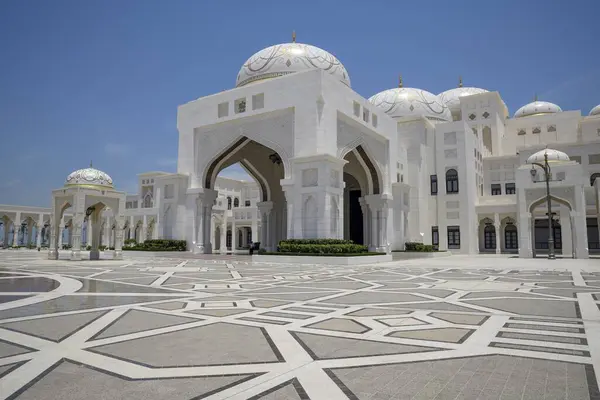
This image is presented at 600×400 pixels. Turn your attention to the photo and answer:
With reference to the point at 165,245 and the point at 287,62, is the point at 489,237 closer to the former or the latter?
the point at 287,62

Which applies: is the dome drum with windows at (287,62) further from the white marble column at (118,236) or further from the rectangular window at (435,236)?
the rectangular window at (435,236)

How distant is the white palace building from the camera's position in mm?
21766

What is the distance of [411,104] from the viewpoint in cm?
3472

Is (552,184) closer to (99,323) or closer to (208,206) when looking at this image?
(208,206)

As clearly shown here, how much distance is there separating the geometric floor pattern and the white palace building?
1401cm

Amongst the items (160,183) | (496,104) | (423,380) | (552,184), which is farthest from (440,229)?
(423,380)

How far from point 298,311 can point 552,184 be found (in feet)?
74.0

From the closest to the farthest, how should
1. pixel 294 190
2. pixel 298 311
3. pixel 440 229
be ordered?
pixel 298 311 < pixel 294 190 < pixel 440 229

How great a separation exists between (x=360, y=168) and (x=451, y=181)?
7.83 meters

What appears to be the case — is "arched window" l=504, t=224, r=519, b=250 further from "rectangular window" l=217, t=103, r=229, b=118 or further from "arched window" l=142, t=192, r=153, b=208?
"arched window" l=142, t=192, r=153, b=208

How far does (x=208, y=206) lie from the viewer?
26281 mm

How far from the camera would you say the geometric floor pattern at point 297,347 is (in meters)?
2.89

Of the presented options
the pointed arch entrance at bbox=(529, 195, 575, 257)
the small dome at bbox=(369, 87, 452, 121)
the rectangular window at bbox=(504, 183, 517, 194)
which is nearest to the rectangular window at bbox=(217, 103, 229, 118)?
the small dome at bbox=(369, 87, 452, 121)

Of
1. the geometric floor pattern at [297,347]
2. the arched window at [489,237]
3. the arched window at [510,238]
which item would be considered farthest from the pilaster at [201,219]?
the arched window at [510,238]
